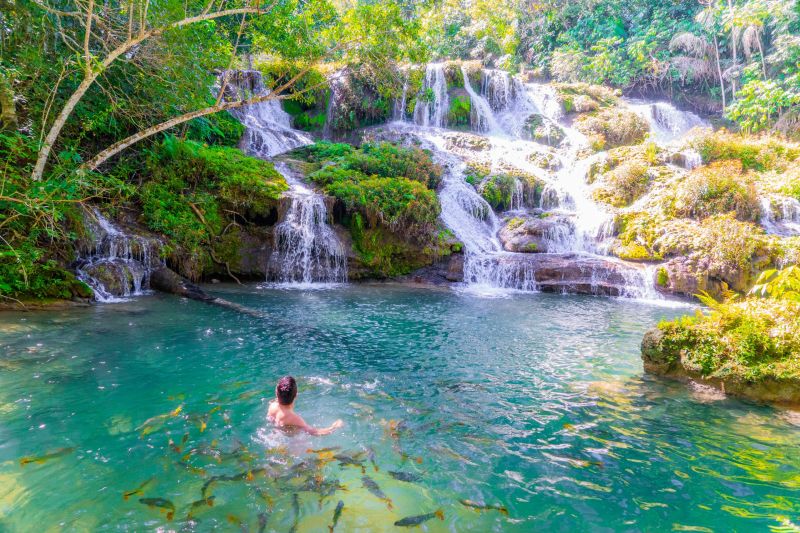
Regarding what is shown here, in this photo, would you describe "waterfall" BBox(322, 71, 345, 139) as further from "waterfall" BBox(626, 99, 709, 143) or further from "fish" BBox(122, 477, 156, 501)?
"fish" BBox(122, 477, 156, 501)

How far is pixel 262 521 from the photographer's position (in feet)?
9.20

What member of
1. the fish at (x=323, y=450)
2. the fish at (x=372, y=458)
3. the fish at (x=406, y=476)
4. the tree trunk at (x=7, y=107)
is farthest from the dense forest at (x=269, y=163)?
the fish at (x=323, y=450)

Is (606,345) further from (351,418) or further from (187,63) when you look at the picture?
(187,63)

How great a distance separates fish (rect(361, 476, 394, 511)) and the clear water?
1.7 inches

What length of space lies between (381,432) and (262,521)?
60.3 inches

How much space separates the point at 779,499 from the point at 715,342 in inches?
104

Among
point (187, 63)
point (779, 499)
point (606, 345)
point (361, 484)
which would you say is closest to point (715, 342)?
point (606, 345)

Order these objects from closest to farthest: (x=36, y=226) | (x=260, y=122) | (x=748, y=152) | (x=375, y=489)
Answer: (x=375, y=489) → (x=36, y=226) → (x=748, y=152) → (x=260, y=122)

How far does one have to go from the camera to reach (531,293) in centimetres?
1284

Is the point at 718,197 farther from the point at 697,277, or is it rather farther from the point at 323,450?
the point at 323,450

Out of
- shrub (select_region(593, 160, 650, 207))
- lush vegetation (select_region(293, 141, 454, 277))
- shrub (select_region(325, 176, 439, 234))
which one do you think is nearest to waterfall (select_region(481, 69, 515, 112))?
shrub (select_region(593, 160, 650, 207))

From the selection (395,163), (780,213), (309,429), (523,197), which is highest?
(395,163)

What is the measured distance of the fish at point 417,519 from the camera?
9.43 feet

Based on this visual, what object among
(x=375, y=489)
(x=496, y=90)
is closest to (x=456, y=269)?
(x=375, y=489)
